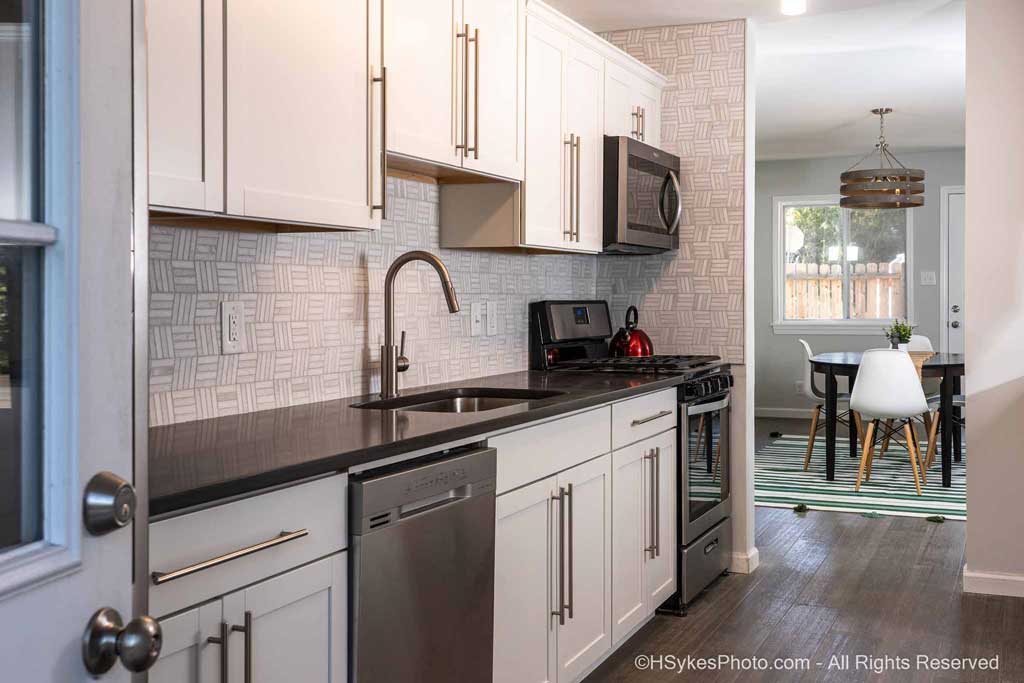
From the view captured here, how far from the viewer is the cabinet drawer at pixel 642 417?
2916 millimetres

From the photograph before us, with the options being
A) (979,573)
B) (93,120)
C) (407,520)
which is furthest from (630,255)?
(93,120)

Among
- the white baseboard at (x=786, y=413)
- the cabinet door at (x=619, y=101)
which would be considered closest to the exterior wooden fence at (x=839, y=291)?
the white baseboard at (x=786, y=413)

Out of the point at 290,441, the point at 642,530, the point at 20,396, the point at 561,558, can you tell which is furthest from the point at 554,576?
the point at 20,396

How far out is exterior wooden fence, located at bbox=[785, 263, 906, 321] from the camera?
27.8 feet

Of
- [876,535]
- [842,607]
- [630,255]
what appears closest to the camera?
[842,607]

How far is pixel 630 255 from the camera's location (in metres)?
4.23

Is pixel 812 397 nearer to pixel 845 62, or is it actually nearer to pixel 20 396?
pixel 845 62

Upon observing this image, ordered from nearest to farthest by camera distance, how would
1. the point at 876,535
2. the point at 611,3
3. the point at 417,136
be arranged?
1. the point at 417,136
2. the point at 611,3
3. the point at 876,535

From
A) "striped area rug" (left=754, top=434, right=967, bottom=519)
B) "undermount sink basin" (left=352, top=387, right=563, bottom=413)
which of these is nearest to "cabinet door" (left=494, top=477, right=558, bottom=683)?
"undermount sink basin" (left=352, top=387, right=563, bottom=413)

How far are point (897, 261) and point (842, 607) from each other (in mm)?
5645

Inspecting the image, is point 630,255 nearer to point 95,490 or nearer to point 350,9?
point 350,9

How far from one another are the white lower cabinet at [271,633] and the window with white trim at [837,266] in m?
7.66

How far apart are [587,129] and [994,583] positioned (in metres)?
2.28

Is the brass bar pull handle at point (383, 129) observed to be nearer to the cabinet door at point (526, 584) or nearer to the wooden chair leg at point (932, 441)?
the cabinet door at point (526, 584)
